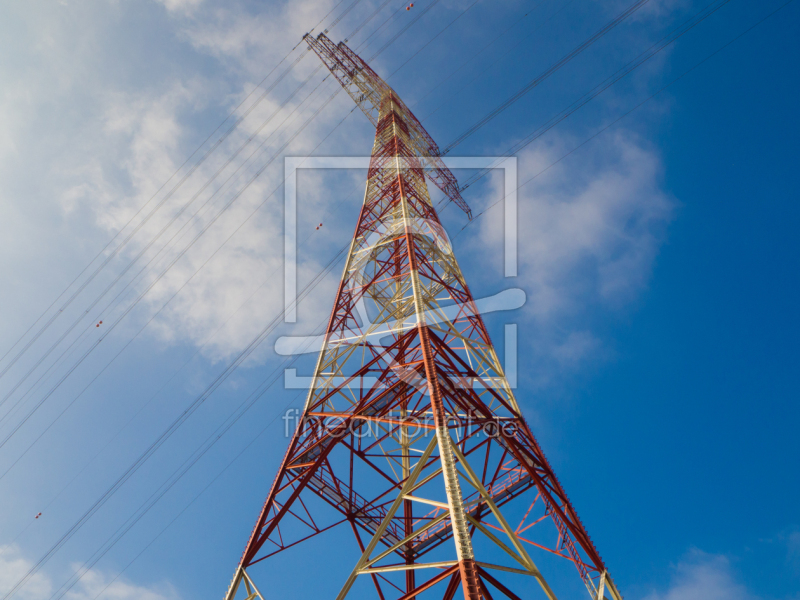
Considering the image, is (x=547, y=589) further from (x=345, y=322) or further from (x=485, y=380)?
(x=345, y=322)

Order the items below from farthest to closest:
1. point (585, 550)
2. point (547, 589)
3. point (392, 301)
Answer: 1. point (392, 301)
2. point (585, 550)
3. point (547, 589)

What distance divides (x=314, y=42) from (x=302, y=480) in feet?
96.5

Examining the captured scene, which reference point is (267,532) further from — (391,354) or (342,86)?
(342,86)

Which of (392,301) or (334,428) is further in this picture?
(392,301)

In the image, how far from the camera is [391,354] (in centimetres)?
1374

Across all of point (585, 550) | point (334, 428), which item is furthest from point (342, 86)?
point (585, 550)

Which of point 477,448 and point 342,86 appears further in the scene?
point 342,86

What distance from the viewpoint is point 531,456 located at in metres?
11.4

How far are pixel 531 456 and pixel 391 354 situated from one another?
16.0 feet

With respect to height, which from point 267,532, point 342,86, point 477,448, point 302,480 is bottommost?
point 267,532

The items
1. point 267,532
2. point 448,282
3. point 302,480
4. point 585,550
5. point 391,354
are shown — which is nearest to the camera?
point 585,550

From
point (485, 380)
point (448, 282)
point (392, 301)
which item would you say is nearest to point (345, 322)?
point (392, 301)

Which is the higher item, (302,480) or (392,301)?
(392,301)

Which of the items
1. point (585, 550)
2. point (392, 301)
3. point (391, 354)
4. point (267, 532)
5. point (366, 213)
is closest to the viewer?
point (585, 550)
